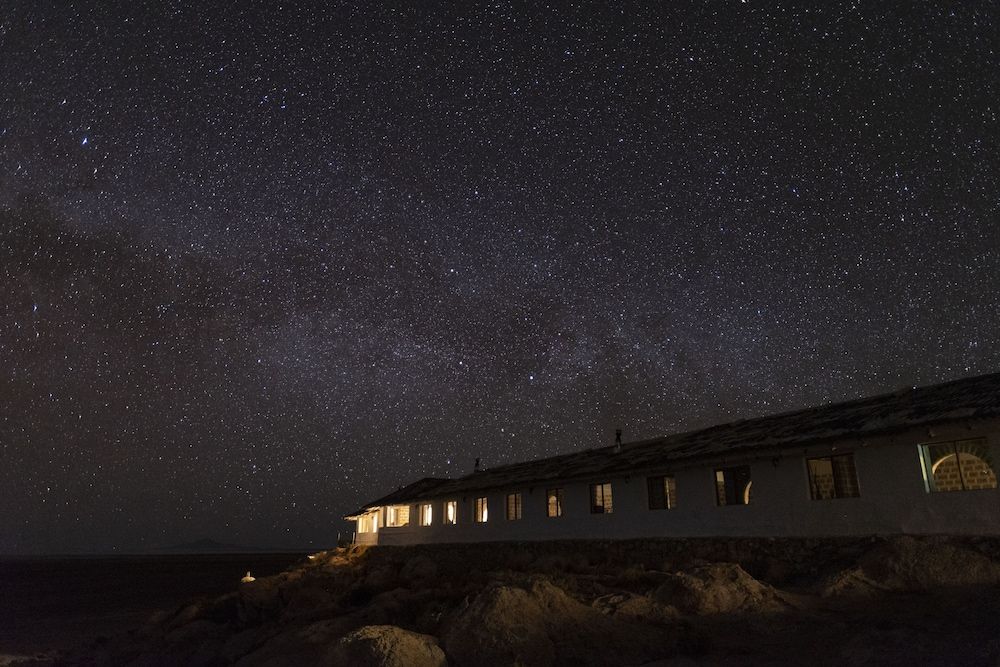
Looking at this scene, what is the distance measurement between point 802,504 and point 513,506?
14.9 metres

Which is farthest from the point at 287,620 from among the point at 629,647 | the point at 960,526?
the point at 960,526

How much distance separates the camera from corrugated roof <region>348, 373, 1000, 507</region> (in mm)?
15297

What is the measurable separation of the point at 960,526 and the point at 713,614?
715 cm

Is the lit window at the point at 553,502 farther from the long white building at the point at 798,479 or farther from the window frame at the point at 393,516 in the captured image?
the window frame at the point at 393,516

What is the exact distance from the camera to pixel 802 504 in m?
17.5

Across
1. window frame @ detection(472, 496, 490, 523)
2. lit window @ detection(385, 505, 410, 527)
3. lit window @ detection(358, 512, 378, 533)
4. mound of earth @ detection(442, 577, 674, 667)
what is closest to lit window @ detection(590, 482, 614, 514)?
window frame @ detection(472, 496, 490, 523)

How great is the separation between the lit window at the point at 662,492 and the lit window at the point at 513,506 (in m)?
8.44

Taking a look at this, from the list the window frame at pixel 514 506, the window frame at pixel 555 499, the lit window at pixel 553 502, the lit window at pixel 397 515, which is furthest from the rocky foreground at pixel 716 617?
the lit window at pixel 397 515

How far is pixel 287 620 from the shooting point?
19219 mm

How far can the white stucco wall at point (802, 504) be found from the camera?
47.7 ft

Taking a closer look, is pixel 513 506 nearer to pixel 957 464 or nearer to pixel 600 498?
pixel 600 498

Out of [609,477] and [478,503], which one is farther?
[478,503]

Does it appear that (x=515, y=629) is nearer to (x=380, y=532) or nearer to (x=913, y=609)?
(x=913, y=609)

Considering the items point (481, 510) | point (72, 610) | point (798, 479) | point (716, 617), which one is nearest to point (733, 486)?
Result: point (798, 479)
